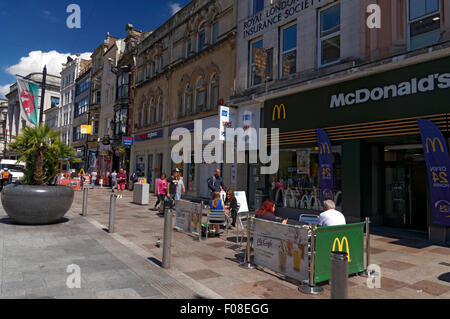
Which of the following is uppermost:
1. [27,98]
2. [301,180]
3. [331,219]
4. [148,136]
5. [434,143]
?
[27,98]

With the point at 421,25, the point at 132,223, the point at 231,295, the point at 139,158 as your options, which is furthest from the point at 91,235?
the point at 139,158

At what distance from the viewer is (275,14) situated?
1409cm

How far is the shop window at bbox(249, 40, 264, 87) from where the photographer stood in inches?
551

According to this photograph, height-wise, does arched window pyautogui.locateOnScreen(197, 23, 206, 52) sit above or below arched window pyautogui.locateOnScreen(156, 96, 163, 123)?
above

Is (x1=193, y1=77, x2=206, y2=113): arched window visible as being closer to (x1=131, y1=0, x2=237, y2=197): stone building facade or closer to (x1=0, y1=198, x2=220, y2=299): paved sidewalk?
(x1=131, y1=0, x2=237, y2=197): stone building facade

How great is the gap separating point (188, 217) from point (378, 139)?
6.49 m

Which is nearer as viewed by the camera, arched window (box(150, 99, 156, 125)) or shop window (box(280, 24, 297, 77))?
shop window (box(280, 24, 297, 77))

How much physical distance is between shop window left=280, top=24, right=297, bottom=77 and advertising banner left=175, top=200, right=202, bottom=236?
25.3ft

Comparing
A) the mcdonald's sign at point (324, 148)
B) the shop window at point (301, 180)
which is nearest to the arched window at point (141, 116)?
the shop window at point (301, 180)

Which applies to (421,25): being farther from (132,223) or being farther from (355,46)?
(132,223)

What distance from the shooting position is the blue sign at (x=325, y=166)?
35.2ft

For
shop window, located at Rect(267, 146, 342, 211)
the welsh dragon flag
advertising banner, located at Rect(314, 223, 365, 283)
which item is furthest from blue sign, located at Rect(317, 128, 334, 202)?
the welsh dragon flag

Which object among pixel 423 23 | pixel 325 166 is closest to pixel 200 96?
pixel 325 166

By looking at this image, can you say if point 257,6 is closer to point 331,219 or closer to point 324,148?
point 324,148
